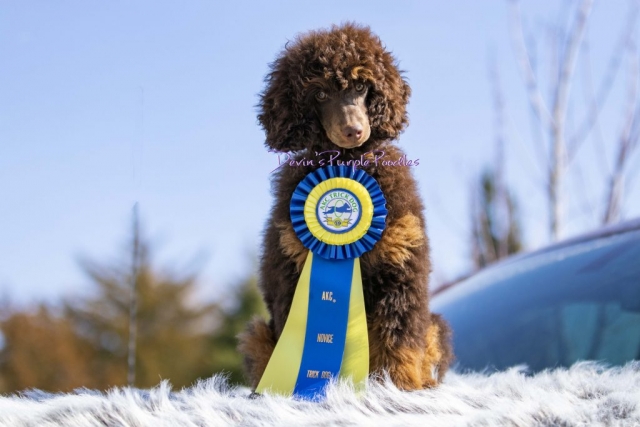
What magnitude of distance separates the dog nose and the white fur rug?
0.52 m

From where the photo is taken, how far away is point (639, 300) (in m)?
2.20

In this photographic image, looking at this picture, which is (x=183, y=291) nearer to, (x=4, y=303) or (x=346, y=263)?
(x=4, y=303)

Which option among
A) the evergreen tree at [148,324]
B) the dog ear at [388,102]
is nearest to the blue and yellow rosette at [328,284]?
the dog ear at [388,102]

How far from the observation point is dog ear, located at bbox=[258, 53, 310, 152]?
5.06 feet

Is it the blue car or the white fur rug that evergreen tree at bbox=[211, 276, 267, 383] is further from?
the white fur rug

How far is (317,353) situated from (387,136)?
1.68 ft

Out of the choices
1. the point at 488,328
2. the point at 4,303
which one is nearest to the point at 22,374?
the point at 4,303

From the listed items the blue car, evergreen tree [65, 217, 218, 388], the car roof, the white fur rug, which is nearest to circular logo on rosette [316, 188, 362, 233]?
the white fur rug

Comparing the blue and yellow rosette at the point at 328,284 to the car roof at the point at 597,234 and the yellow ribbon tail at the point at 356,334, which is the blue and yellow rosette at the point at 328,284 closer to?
the yellow ribbon tail at the point at 356,334

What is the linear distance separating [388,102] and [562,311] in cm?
125

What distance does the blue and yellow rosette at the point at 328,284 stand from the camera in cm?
151

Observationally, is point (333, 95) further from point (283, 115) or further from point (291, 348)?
point (291, 348)

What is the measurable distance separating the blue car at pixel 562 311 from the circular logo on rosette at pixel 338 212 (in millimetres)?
937

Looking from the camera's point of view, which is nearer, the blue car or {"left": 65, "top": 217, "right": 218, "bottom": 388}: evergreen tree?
the blue car
